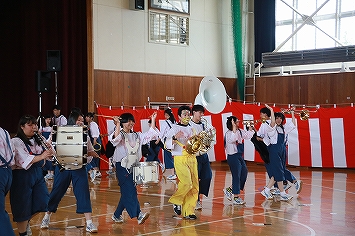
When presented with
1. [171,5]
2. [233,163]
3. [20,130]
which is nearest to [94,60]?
[171,5]

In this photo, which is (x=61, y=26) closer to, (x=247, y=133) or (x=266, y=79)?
(x=266, y=79)

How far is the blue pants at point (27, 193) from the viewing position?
707cm

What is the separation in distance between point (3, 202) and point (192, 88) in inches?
551

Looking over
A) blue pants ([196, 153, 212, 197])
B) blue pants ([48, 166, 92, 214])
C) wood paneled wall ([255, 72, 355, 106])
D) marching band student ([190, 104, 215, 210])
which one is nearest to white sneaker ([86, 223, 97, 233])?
blue pants ([48, 166, 92, 214])

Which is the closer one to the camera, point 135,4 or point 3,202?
point 3,202

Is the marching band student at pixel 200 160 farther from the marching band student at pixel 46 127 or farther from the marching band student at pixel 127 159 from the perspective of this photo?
the marching band student at pixel 46 127

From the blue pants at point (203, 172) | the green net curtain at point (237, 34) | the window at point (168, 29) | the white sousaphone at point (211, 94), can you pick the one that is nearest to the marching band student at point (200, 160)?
the blue pants at point (203, 172)

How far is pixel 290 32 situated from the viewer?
1980 centimetres

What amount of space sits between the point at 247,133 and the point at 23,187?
186 inches

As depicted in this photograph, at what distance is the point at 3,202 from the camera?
6.04 meters

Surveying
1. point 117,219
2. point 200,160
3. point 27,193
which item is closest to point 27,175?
point 27,193

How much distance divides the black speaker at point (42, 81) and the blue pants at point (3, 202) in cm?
810

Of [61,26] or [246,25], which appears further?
[246,25]

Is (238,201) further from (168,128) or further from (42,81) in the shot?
(42,81)
